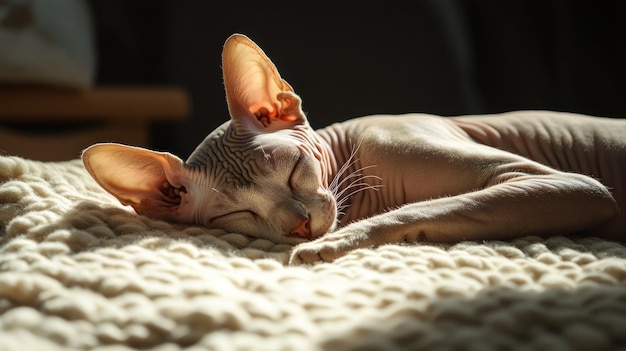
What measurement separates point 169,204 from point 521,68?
1794 mm

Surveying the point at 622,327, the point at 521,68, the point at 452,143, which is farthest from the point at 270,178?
the point at 521,68

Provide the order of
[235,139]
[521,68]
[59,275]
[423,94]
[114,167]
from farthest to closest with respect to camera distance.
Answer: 1. [521,68]
2. [423,94]
3. [235,139]
4. [114,167]
5. [59,275]

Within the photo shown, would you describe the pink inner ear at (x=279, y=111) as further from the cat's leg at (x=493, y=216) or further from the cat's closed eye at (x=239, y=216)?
the cat's leg at (x=493, y=216)

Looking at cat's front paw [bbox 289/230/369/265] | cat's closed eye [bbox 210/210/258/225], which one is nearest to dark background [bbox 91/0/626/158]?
cat's closed eye [bbox 210/210/258/225]

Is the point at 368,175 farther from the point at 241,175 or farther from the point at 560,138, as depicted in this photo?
the point at 560,138

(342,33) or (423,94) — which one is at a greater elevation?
(342,33)

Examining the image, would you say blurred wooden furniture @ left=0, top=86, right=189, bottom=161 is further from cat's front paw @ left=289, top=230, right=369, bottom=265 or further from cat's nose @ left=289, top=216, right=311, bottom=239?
cat's front paw @ left=289, top=230, right=369, bottom=265

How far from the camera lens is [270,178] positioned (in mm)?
1276

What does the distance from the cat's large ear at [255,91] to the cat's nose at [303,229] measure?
0.27 m

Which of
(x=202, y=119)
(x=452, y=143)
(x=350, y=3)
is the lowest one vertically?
(x=202, y=119)

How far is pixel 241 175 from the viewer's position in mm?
1304

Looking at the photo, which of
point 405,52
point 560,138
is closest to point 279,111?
point 560,138

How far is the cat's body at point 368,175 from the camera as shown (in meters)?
1.17

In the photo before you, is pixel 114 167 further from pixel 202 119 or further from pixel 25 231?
pixel 202 119
